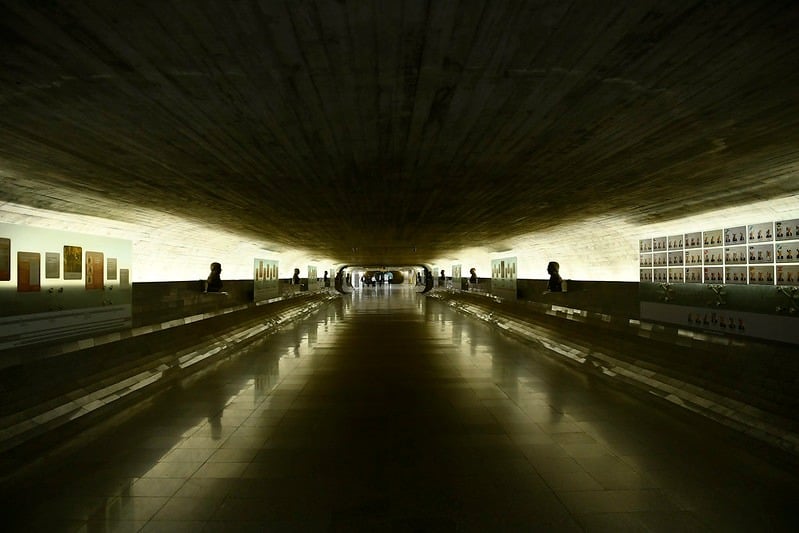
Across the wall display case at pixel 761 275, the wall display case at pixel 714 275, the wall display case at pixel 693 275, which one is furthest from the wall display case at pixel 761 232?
the wall display case at pixel 693 275

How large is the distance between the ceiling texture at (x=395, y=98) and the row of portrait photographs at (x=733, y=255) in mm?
982

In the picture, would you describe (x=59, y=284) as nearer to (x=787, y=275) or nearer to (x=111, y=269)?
(x=111, y=269)

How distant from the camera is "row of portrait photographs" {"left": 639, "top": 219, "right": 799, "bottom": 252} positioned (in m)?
7.80

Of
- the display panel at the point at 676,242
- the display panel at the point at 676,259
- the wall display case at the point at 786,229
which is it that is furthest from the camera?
the display panel at the point at 676,242

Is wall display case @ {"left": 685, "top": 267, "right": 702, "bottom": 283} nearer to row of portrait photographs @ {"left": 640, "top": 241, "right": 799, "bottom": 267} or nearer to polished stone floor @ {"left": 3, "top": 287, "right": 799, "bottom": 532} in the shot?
row of portrait photographs @ {"left": 640, "top": 241, "right": 799, "bottom": 267}

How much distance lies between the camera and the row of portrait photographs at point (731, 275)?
7.69m

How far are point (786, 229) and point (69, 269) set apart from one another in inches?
469

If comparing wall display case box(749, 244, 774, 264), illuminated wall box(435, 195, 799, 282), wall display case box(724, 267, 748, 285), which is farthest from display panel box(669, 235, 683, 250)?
wall display case box(749, 244, 774, 264)

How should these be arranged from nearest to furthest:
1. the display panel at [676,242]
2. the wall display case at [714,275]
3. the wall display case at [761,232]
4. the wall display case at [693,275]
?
the wall display case at [761,232]
the wall display case at [714,275]
the wall display case at [693,275]
the display panel at [676,242]

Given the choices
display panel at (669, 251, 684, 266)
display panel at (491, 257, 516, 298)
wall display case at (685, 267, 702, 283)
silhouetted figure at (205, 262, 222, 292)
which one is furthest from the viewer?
display panel at (491, 257, 516, 298)

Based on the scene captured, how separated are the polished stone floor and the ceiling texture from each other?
3.44 metres

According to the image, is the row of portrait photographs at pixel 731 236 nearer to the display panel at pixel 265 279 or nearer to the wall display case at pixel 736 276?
the wall display case at pixel 736 276

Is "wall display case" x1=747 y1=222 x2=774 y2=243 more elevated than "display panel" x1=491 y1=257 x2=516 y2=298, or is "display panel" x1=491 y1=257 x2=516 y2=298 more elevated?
"wall display case" x1=747 y1=222 x2=774 y2=243

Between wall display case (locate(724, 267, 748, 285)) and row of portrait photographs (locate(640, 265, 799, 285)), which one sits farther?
wall display case (locate(724, 267, 748, 285))
